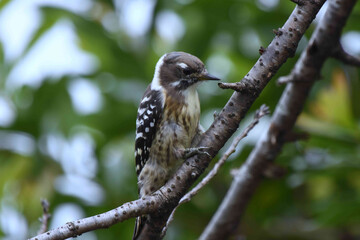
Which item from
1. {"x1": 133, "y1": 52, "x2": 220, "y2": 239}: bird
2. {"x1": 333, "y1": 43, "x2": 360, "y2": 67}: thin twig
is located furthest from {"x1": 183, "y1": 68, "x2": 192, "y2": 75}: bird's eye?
{"x1": 333, "y1": 43, "x2": 360, "y2": 67}: thin twig

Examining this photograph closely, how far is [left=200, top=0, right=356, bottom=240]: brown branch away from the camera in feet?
10.5

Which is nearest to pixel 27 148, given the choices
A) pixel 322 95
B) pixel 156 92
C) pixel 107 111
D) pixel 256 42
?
pixel 107 111

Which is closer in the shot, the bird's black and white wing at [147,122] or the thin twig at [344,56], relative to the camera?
A: the thin twig at [344,56]

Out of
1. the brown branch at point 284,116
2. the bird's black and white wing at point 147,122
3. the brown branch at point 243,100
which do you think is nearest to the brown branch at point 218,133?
the brown branch at point 243,100

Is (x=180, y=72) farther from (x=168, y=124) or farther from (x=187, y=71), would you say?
(x=168, y=124)

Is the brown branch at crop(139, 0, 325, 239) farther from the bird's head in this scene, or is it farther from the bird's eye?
the bird's eye

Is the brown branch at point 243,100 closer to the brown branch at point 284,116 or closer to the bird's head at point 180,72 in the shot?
the brown branch at point 284,116

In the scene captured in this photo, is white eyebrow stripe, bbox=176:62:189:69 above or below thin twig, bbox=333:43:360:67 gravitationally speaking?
above

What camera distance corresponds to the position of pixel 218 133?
2762 millimetres

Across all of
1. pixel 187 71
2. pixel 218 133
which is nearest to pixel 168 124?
pixel 187 71

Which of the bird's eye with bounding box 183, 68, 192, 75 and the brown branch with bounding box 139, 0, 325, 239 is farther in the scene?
the bird's eye with bounding box 183, 68, 192, 75

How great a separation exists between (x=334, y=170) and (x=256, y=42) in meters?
1.54

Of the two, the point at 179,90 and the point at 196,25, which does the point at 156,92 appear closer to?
the point at 179,90

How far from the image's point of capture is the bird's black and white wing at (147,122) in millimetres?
3688
